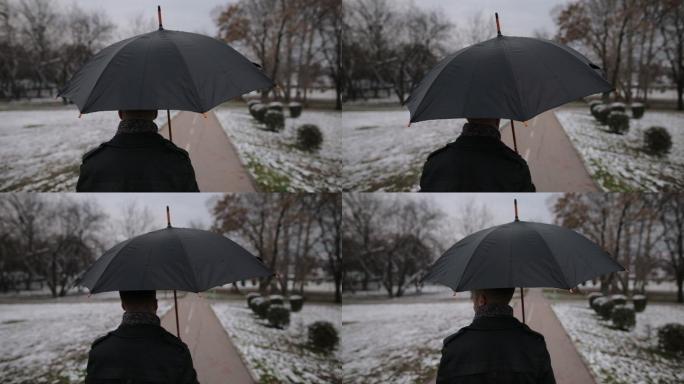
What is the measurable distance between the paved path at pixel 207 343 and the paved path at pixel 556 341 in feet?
10.0

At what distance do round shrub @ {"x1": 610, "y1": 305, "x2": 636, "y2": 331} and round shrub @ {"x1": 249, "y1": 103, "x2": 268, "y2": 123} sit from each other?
182 inches

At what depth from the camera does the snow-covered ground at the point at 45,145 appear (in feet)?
31.6

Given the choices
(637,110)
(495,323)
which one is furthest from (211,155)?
(495,323)

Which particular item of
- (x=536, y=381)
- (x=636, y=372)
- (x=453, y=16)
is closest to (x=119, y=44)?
(x=536, y=381)

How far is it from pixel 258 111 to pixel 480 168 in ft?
18.9

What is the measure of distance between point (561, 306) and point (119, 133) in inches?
224

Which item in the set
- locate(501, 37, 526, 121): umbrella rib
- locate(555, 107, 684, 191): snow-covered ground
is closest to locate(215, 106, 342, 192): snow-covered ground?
locate(555, 107, 684, 191): snow-covered ground

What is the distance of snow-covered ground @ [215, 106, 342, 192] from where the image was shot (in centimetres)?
1006

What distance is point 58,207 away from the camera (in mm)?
9430

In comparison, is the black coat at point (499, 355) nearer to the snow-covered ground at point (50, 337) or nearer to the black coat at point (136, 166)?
the black coat at point (136, 166)

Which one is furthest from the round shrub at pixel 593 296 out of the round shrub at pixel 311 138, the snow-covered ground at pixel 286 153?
the round shrub at pixel 311 138

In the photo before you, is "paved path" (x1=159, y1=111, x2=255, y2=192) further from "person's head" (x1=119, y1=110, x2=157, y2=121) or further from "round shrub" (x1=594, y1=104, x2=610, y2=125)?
"person's head" (x1=119, y1=110, x2=157, y2=121)

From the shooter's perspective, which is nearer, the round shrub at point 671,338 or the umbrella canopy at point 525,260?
the umbrella canopy at point 525,260

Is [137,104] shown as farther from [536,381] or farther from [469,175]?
[536,381]
